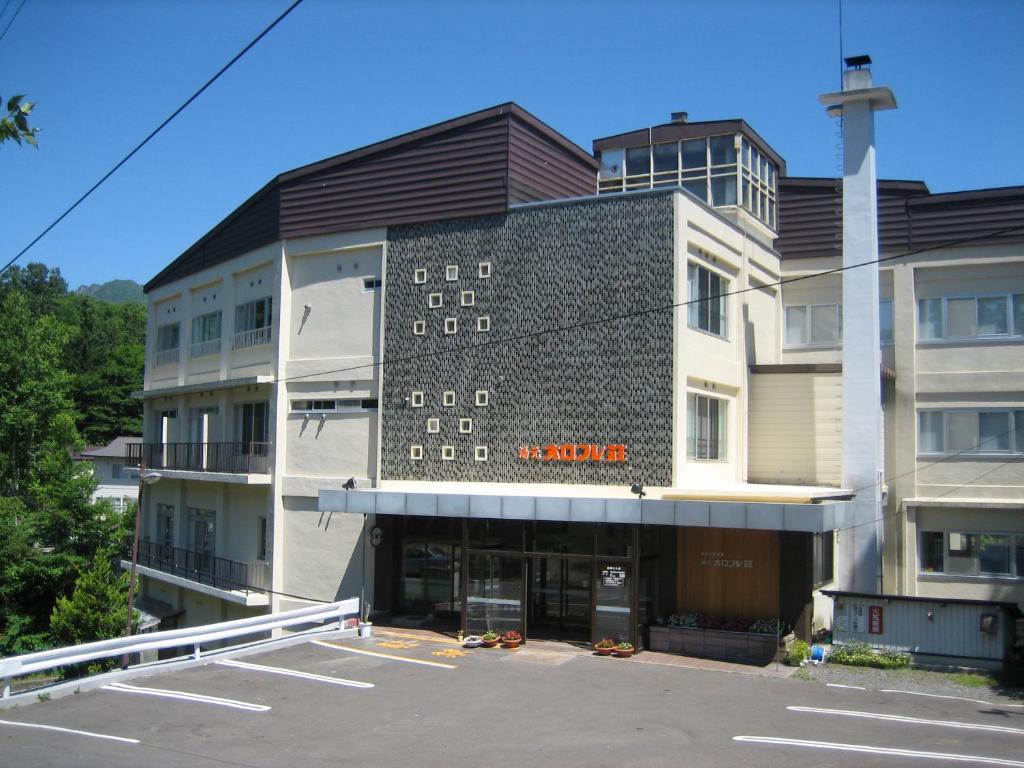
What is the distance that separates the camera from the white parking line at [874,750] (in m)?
12.1

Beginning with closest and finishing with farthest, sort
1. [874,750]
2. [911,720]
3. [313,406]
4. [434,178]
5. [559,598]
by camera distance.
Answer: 1. [874,750]
2. [911,720]
3. [559,598]
4. [434,178]
5. [313,406]

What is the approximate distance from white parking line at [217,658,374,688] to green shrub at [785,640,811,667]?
8.12m

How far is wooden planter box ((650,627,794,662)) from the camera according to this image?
63.6 ft

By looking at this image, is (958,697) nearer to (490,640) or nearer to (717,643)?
(717,643)

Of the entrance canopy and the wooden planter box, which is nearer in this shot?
the entrance canopy

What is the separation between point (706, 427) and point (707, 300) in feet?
9.83

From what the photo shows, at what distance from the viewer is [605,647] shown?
65.7 ft

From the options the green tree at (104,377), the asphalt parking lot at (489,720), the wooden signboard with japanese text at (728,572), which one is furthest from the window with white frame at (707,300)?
the green tree at (104,377)

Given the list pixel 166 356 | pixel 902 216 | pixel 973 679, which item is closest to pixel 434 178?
pixel 902 216

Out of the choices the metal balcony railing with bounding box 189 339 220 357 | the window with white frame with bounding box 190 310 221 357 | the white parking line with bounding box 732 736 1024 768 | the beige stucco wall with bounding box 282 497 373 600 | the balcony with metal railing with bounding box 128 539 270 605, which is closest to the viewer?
the white parking line with bounding box 732 736 1024 768

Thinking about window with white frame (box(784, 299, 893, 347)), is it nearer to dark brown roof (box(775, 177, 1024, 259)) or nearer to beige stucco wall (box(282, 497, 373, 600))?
dark brown roof (box(775, 177, 1024, 259))

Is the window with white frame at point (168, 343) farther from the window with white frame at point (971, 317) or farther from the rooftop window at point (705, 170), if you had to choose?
the window with white frame at point (971, 317)

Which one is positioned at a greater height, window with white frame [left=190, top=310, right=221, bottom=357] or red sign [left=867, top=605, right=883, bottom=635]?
window with white frame [left=190, top=310, right=221, bottom=357]

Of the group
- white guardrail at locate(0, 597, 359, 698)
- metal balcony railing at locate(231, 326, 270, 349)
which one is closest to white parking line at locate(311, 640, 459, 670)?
white guardrail at locate(0, 597, 359, 698)
